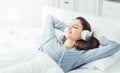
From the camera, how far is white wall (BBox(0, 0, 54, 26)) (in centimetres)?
287

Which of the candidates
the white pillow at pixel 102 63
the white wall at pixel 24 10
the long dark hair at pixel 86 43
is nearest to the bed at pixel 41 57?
the white pillow at pixel 102 63

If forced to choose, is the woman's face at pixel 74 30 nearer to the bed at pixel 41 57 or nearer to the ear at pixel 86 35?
the ear at pixel 86 35

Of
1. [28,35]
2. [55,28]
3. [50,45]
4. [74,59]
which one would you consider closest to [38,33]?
[28,35]

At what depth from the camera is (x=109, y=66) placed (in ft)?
5.65

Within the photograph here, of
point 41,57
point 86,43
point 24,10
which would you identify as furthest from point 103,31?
point 24,10

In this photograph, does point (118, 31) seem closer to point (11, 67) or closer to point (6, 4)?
point (11, 67)

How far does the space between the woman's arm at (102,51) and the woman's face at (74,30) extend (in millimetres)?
145

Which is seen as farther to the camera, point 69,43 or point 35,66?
point 69,43

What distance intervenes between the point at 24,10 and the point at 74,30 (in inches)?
51.7

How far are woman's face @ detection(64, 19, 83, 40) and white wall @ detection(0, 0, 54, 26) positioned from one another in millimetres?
1199

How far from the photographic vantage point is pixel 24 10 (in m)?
2.98

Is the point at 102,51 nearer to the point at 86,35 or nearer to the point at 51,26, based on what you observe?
the point at 86,35

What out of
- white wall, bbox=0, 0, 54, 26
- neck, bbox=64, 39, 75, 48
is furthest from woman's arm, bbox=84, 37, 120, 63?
white wall, bbox=0, 0, 54, 26

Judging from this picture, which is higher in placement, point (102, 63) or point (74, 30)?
point (74, 30)
